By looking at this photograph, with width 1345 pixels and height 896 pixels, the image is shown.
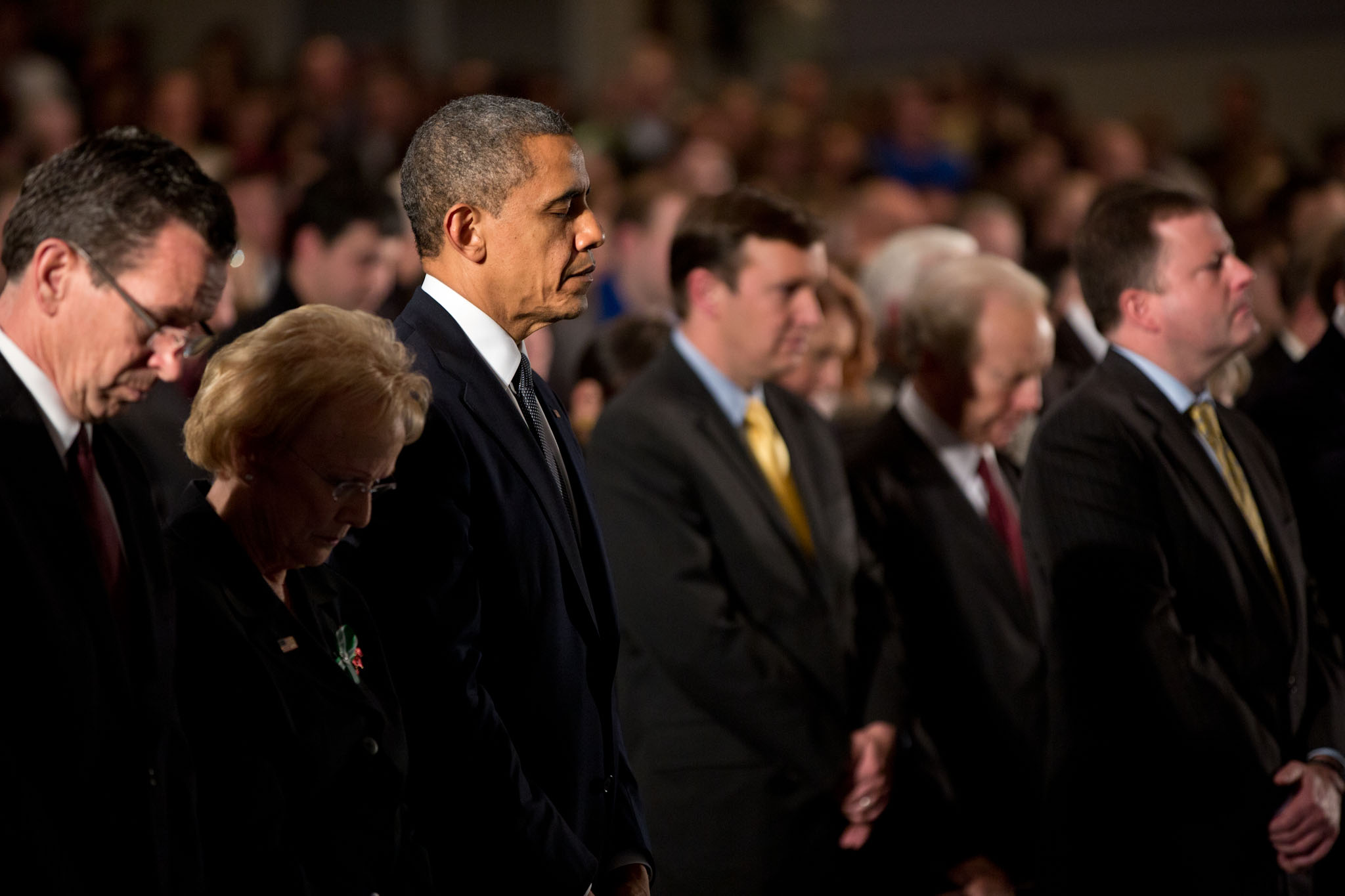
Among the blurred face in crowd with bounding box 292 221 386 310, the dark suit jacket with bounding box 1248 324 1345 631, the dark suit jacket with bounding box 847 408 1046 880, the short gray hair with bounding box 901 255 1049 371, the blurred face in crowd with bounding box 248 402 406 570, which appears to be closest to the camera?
the blurred face in crowd with bounding box 248 402 406 570

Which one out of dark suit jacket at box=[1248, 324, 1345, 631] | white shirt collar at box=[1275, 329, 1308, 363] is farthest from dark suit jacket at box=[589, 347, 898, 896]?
white shirt collar at box=[1275, 329, 1308, 363]

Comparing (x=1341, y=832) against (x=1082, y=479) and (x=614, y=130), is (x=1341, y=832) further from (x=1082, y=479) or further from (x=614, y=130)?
(x=614, y=130)

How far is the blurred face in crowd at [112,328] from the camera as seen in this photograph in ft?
5.36

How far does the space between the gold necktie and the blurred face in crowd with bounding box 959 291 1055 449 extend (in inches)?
17.2

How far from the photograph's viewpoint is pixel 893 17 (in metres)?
11.5

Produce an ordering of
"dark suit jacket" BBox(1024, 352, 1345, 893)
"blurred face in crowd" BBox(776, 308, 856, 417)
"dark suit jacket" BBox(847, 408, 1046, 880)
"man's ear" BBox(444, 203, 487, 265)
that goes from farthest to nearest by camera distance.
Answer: "blurred face in crowd" BBox(776, 308, 856, 417) → "dark suit jacket" BBox(847, 408, 1046, 880) → "dark suit jacket" BBox(1024, 352, 1345, 893) → "man's ear" BBox(444, 203, 487, 265)

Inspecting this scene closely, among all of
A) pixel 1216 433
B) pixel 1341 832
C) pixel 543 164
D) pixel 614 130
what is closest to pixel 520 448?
pixel 543 164

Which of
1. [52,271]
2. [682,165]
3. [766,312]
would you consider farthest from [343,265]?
[682,165]

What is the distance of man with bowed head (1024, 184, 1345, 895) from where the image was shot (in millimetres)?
2746

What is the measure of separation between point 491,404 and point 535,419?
126mm

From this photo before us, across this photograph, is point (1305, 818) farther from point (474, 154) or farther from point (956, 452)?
point (474, 154)

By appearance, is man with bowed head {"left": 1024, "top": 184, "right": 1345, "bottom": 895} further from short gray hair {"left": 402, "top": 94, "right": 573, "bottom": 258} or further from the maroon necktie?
short gray hair {"left": 402, "top": 94, "right": 573, "bottom": 258}

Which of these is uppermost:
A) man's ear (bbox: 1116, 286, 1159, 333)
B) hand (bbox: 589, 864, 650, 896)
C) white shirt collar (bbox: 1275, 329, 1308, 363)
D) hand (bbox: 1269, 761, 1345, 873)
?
man's ear (bbox: 1116, 286, 1159, 333)

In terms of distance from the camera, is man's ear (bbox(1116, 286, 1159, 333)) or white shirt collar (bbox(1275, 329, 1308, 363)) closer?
man's ear (bbox(1116, 286, 1159, 333))
